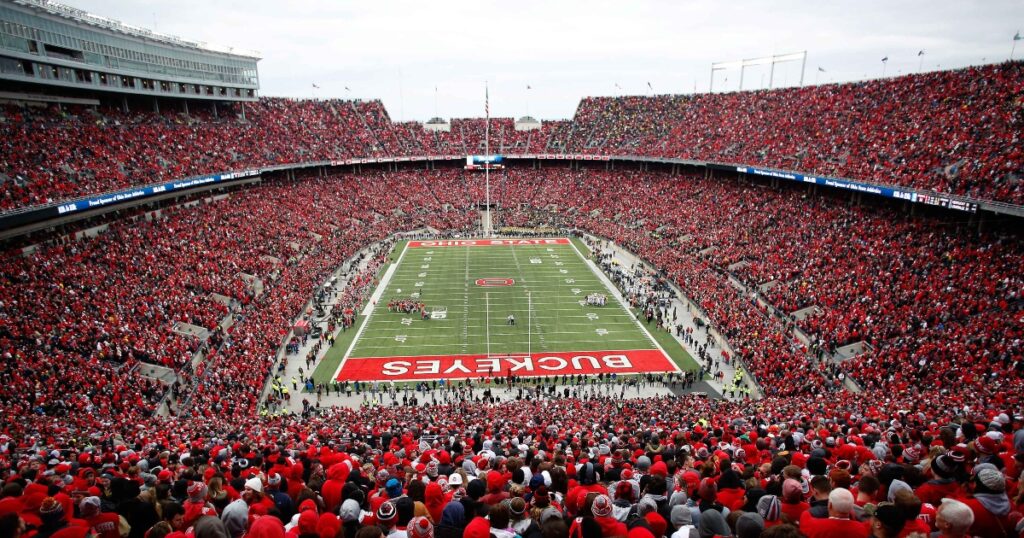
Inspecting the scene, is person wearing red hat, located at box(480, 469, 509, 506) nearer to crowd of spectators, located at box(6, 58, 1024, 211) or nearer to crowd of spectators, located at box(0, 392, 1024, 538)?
crowd of spectators, located at box(0, 392, 1024, 538)

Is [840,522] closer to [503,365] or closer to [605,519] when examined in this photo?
[605,519]

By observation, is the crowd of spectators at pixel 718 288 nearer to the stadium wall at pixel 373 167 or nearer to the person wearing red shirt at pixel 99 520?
the stadium wall at pixel 373 167

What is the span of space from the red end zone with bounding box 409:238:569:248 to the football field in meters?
6.13

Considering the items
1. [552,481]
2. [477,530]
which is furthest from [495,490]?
[477,530]

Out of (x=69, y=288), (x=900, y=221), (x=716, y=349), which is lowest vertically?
(x=716, y=349)

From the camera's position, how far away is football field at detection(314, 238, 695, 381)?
25922 millimetres

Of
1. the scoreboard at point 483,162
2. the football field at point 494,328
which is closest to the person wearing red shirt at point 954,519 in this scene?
the football field at point 494,328

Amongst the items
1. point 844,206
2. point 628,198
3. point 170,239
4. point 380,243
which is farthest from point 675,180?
point 170,239

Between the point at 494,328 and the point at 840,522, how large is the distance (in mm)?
26710

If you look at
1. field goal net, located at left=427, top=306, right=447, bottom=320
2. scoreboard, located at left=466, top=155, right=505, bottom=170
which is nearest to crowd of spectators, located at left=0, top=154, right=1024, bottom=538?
field goal net, located at left=427, top=306, right=447, bottom=320

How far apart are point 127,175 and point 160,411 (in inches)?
846

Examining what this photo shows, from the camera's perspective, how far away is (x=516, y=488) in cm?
605

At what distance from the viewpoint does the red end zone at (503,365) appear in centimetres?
2520

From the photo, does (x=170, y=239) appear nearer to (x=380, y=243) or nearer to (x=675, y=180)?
(x=380, y=243)
